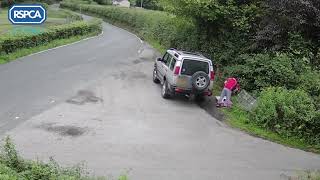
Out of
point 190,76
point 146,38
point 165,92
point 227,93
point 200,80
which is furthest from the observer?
point 146,38

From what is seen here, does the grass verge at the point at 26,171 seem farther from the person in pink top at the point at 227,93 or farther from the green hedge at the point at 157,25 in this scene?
the green hedge at the point at 157,25

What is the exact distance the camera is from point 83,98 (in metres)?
18.9

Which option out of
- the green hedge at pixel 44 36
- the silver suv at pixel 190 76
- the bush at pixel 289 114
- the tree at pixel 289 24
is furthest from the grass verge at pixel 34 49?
the bush at pixel 289 114

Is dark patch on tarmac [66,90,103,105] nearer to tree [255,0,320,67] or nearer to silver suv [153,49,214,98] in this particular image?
silver suv [153,49,214,98]

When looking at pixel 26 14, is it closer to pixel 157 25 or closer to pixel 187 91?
pixel 187 91

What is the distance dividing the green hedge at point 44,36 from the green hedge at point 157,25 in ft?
18.8

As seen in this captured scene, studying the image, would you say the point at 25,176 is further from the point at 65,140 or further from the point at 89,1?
the point at 89,1

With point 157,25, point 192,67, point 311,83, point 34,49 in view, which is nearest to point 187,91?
point 192,67

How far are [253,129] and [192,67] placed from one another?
4029 mm

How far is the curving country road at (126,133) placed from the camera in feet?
40.2

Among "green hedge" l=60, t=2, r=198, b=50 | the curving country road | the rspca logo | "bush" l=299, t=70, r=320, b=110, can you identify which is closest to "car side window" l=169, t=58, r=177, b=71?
the curving country road

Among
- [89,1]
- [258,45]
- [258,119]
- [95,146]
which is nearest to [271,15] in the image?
[258,45]

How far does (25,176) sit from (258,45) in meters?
15.6

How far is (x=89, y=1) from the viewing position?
10212cm
